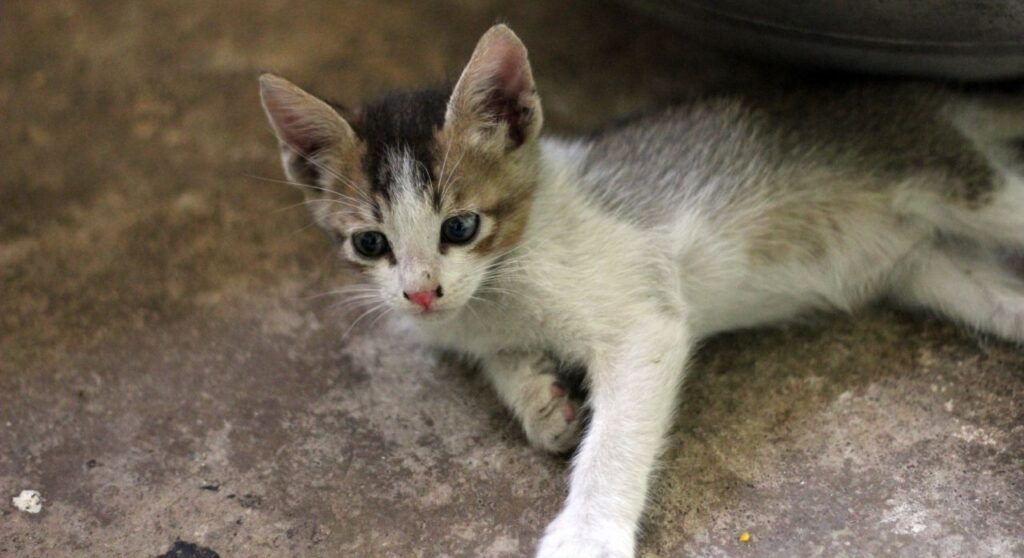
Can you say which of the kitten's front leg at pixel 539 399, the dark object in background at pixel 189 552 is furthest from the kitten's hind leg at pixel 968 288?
the dark object in background at pixel 189 552

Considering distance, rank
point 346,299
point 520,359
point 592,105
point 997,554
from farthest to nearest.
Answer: point 592,105 < point 346,299 < point 520,359 < point 997,554

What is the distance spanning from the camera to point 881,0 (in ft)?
7.02

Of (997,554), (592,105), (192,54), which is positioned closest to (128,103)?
(192,54)

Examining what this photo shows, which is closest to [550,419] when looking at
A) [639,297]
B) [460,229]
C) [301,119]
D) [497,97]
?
[639,297]

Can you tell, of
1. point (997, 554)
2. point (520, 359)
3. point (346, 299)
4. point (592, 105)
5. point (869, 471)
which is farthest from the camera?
point (592, 105)

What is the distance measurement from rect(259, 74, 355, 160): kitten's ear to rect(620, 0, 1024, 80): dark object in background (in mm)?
888

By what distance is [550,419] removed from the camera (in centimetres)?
224

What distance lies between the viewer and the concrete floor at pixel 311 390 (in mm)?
2074

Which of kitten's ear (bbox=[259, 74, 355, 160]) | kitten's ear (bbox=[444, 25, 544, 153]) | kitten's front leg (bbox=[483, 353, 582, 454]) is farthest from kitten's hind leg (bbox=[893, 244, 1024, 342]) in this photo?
kitten's ear (bbox=[259, 74, 355, 160])

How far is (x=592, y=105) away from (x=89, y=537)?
2.02 m

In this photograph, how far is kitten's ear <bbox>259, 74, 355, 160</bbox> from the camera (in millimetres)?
2146

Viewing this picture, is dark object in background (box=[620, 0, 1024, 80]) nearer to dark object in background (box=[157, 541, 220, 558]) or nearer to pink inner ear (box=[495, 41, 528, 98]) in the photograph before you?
pink inner ear (box=[495, 41, 528, 98])

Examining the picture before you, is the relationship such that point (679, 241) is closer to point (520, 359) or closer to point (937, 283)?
point (520, 359)

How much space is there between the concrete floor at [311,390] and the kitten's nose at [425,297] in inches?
15.9
